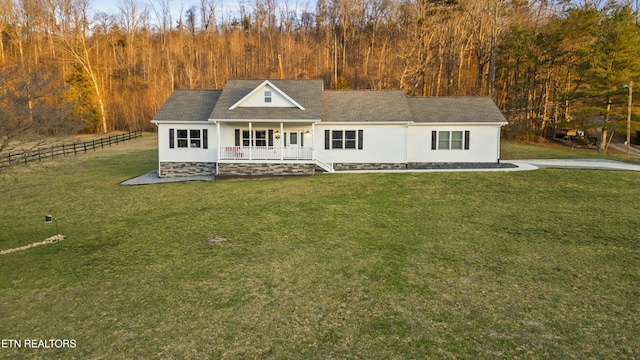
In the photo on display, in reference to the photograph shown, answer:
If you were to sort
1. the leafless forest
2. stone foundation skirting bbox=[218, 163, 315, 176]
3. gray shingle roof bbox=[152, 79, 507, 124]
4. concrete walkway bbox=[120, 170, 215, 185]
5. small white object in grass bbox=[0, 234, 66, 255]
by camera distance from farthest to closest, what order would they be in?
1. the leafless forest
2. gray shingle roof bbox=[152, 79, 507, 124]
3. stone foundation skirting bbox=[218, 163, 315, 176]
4. concrete walkway bbox=[120, 170, 215, 185]
5. small white object in grass bbox=[0, 234, 66, 255]

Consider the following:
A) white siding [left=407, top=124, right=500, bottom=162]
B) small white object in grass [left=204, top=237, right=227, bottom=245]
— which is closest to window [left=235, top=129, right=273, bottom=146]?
white siding [left=407, top=124, right=500, bottom=162]

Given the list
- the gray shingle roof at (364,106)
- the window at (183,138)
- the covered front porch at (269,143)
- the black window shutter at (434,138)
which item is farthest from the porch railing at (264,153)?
the black window shutter at (434,138)

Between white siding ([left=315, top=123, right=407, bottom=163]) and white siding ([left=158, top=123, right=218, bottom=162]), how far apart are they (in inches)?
205

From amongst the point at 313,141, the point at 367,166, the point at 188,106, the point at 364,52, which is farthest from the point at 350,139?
the point at 364,52

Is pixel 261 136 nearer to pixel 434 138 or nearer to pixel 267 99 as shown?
pixel 267 99

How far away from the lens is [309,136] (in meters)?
20.2

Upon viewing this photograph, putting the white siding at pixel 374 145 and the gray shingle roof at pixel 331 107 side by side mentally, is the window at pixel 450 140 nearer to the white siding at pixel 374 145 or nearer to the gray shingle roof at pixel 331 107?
the gray shingle roof at pixel 331 107

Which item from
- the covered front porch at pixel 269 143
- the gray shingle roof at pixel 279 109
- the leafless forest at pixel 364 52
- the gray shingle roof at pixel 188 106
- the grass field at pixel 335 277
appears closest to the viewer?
the grass field at pixel 335 277

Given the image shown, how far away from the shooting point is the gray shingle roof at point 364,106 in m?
20.1

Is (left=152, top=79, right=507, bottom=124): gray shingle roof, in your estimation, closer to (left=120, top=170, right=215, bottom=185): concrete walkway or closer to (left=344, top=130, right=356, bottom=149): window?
(left=344, top=130, right=356, bottom=149): window

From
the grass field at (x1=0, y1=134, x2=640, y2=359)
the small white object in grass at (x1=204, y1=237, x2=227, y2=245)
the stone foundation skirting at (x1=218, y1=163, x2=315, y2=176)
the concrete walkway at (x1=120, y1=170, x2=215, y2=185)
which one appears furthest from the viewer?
the stone foundation skirting at (x1=218, y1=163, x2=315, y2=176)

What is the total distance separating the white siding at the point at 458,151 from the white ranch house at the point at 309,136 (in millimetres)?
49

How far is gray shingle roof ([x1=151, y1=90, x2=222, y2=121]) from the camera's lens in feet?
Answer: 65.6

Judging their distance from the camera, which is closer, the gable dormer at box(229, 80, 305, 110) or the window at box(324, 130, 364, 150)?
the gable dormer at box(229, 80, 305, 110)
